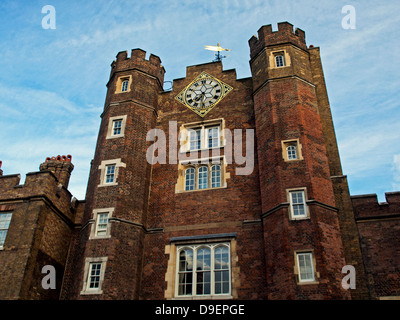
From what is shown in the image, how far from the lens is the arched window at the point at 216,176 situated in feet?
70.7

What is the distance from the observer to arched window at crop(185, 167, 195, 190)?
864 inches

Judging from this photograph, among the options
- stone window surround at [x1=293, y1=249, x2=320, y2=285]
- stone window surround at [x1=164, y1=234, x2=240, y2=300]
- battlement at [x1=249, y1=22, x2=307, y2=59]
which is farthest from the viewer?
battlement at [x1=249, y1=22, x2=307, y2=59]

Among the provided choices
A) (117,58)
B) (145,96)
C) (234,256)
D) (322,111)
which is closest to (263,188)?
(234,256)

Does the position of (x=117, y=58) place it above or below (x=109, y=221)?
above

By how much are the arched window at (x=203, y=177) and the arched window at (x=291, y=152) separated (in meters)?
4.32

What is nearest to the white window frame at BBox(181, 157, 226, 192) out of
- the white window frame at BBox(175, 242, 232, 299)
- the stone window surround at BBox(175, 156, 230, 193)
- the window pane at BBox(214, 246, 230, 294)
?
the stone window surround at BBox(175, 156, 230, 193)

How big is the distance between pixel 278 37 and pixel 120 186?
39.0ft

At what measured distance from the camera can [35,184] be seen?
20891 millimetres

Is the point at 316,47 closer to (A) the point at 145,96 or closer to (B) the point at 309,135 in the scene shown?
(B) the point at 309,135

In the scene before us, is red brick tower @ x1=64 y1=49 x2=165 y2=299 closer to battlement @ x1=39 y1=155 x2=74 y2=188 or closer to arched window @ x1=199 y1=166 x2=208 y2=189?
arched window @ x1=199 y1=166 x2=208 y2=189

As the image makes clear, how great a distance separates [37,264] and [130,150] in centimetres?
698

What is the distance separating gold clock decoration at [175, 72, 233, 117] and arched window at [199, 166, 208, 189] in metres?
3.50

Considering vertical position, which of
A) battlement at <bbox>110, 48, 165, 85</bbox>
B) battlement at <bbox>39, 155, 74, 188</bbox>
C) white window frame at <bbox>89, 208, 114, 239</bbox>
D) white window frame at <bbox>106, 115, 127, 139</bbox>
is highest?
battlement at <bbox>110, 48, 165, 85</bbox>

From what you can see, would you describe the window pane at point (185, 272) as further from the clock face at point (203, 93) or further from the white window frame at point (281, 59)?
the white window frame at point (281, 59)
